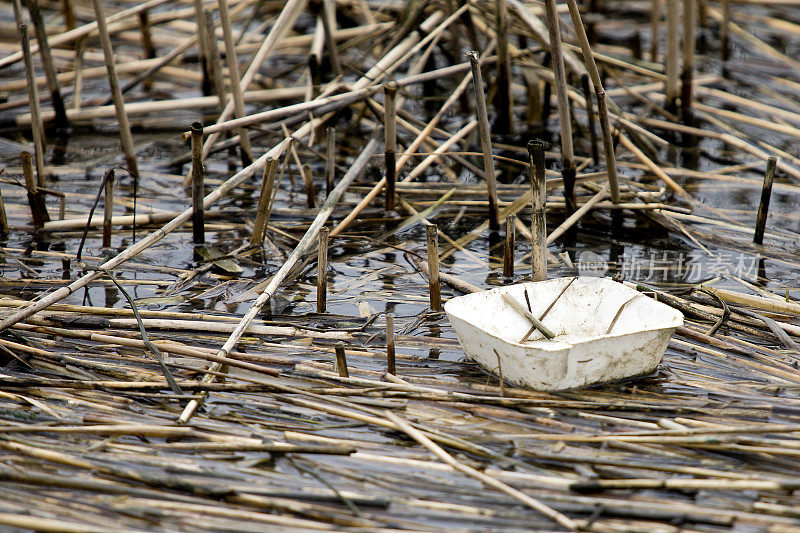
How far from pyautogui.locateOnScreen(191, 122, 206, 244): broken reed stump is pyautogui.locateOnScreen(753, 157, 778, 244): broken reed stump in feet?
9.61

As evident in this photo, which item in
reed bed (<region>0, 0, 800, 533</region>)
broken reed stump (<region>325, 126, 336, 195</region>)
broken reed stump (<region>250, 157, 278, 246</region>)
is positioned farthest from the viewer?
broken reed stump (<region>325, 126, 336, 195</region>)

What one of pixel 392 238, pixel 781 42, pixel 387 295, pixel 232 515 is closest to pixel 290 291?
pixel 387 295

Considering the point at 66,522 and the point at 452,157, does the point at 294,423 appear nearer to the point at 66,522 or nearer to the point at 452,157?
the point at 66,522

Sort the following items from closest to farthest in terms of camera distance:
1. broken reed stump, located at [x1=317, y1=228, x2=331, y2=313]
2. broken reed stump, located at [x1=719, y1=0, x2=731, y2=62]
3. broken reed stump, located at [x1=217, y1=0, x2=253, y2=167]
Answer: broken reed stump, located at [x1=317, y1=228, x2=331, y2=313], broken reed stump, located at [x1=217, y1=0, x2=253, y2=167], broken reed stump, located at [x1=719, y1=0, x2=731, y2=62]

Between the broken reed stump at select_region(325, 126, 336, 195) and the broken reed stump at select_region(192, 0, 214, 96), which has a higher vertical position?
the broken reed stump at select_region(192, 0, 214, 96)

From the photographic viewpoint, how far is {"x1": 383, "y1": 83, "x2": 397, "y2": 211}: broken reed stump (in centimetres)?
438

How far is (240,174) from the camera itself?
13.8ft

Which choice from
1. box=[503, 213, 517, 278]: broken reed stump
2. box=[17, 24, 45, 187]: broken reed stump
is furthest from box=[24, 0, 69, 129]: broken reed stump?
box=[503, 213, 517, 278]: broken reed stump

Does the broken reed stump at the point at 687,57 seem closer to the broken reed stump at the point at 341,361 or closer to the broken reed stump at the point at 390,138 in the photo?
the broken reed stump at the point at 390,138

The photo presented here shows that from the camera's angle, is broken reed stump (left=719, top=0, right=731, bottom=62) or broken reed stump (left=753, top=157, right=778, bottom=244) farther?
broken reed stump (left=719, top=0, right=731, bottom=62)

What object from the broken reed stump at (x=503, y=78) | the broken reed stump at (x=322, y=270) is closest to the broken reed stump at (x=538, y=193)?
the broken reed stump at (x=322, y=270)

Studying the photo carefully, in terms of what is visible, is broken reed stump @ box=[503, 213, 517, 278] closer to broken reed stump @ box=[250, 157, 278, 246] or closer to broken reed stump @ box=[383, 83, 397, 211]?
broken reed stump @ box=[383, 83, 397, 211]

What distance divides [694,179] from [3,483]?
447 cm

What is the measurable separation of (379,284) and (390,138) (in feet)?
2.94
